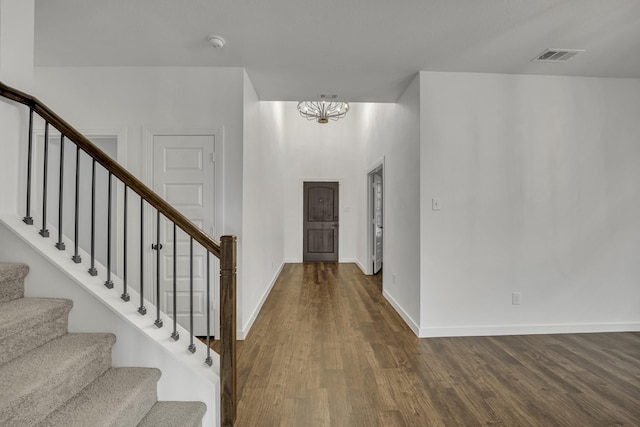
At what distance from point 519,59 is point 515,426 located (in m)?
2.90

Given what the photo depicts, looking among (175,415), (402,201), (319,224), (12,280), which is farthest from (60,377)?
(319,224)

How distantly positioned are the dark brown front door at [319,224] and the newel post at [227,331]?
19.8 ft

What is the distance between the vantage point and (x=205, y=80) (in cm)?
314

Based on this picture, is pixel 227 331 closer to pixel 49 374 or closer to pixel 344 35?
pixel 49 374

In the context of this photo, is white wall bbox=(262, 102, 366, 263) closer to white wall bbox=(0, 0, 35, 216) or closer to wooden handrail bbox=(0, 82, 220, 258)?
white wall bbox=(0, 0, 35, 216)

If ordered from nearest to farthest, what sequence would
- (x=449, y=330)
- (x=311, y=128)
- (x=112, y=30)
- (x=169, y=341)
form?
1. (x=169, y=341)
2. (x=112, y=30)
3. (x=449, y=330)
4. (x=311, y=128)

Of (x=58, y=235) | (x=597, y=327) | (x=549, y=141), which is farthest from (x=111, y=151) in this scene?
(x=597, y=327)

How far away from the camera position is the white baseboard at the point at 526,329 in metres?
3.19

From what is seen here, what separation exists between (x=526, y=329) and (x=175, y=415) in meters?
3.20

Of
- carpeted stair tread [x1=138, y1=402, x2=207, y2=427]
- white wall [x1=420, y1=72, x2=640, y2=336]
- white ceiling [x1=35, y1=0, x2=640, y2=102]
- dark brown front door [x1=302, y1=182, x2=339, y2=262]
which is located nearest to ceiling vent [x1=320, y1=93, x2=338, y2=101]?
white ceiling [x1=35, y1=0, x2=640, y2=102]

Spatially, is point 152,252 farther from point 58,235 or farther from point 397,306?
point 397,306

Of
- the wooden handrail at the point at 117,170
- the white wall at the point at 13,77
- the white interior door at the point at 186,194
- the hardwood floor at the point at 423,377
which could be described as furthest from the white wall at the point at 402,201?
the white wall at the point at 13,77

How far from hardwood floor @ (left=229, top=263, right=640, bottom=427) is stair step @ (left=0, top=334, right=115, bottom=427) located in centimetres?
85

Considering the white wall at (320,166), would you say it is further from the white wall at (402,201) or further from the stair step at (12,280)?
the stair step at (12,280)
